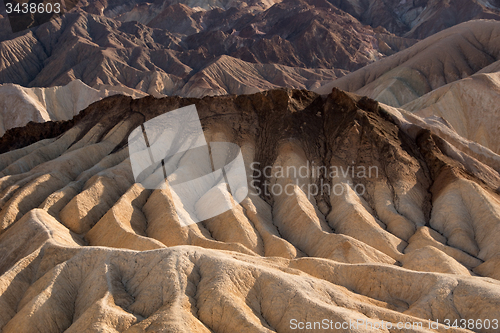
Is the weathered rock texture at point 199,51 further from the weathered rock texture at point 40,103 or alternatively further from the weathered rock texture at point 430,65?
the weathered rock texture at point 430,65

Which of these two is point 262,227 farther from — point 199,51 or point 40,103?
point 199,51

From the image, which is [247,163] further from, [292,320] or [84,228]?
[292,320]

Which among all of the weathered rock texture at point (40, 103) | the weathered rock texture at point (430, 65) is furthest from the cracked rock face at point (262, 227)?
the weathered rock texture at point (430, 65)

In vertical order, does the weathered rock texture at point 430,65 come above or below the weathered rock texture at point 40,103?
above

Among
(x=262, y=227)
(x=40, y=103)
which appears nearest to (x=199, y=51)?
(x=40, y=103)

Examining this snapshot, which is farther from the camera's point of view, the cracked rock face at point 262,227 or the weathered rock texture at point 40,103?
the weathered rock texture at point 40,103

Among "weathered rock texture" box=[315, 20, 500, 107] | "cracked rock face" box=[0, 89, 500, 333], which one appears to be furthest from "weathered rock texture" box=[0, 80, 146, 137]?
"weathered rock texture" box=[315, 20, 500, 107]

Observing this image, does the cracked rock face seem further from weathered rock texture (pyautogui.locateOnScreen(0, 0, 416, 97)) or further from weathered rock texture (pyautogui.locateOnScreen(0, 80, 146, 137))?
weathered rock texture (pyautogui.locateOnScreen(0, 0, 416, 97))

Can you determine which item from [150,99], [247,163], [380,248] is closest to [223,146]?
[247,163]
